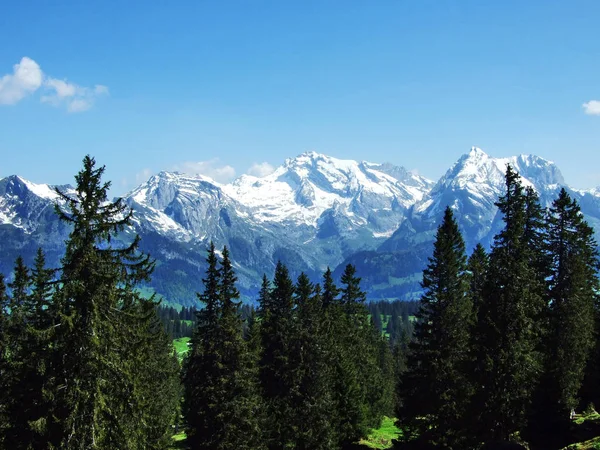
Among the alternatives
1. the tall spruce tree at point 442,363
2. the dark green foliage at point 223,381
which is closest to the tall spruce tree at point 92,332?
the dark green foliage at point 223,381

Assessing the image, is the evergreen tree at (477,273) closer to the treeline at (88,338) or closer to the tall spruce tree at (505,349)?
the tall spruce tree at (505,349)

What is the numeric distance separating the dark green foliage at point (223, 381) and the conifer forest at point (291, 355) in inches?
4.5

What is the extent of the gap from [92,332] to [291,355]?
26.5 metres

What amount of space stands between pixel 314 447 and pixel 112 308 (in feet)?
91.0

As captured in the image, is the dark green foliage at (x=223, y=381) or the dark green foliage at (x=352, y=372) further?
the dark green foliage at (x=352, y=372)

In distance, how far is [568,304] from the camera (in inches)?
1827

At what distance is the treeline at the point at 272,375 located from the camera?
132ft

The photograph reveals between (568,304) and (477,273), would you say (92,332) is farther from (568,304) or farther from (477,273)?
(477,273)

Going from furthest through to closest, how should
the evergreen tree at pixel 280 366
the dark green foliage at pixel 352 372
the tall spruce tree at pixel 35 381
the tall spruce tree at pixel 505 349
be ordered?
the dark green foliage at pixel 352 372, the evergreen tree at pixel 280 366, the tall spruce tree at pixel 505 349, the tall spruce tree at pixel 35 381

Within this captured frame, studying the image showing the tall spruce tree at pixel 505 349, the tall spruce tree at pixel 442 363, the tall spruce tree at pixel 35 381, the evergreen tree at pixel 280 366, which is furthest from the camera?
the evergreen tree at pixel 280 366

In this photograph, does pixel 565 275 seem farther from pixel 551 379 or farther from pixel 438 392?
pixel 438 392

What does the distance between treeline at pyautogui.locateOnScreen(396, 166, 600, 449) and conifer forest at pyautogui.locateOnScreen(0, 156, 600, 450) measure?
0.12 meters

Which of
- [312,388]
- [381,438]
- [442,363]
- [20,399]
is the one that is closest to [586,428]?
[442,363]

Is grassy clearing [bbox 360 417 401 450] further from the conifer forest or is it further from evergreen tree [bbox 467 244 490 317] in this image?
evergreen tree [bbox 467 244 490 317]
